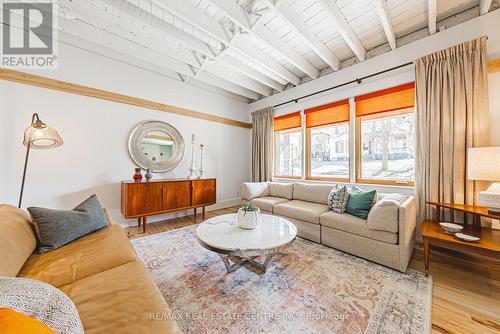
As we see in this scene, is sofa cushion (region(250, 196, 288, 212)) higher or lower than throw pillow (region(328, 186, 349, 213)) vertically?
lower

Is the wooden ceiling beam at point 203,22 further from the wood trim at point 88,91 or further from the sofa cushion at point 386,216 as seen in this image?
the sofa cushion at point 386,216

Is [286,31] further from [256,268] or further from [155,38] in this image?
[256,268]

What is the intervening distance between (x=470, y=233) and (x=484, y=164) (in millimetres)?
680

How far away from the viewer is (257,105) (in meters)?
4.77

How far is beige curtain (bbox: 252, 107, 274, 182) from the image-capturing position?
432 centimetres

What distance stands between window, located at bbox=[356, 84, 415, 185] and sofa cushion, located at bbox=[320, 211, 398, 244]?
1.13 metres

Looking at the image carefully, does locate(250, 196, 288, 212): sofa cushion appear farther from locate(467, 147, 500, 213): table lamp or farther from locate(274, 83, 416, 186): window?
locate(467, 147, 500, 213): table lamp

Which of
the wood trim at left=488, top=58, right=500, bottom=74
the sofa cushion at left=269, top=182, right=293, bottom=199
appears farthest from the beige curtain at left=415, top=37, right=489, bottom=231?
the sofa cushion at left=269, top=182, right=293, bottom=199

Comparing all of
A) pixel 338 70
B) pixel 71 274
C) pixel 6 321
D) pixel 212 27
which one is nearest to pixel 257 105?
pixel 338 70

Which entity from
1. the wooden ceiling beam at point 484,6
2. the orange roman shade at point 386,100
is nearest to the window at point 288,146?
the orange roman shade at point 386,100

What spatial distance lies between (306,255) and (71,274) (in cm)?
208

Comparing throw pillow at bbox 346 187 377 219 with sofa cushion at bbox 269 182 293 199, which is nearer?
throw pillow at bbox 346 187 377 219

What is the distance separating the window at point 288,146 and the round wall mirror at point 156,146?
2231 mm

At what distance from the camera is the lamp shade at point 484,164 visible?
66.5 inches
